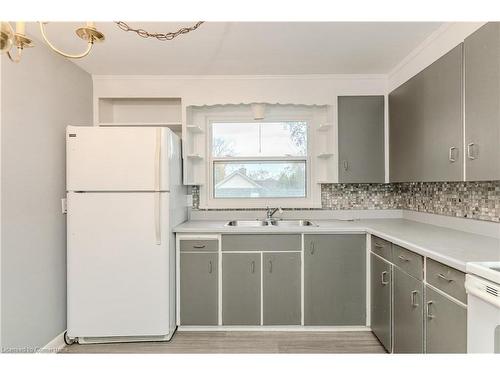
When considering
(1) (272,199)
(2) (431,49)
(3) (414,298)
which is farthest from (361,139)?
(3) (414,298)

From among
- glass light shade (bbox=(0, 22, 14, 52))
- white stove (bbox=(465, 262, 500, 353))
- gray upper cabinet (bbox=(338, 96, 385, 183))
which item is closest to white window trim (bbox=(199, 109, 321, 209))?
gray upper cabinet (bbox=(338, 96, 385, 183))

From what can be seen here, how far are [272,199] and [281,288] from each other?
94cm

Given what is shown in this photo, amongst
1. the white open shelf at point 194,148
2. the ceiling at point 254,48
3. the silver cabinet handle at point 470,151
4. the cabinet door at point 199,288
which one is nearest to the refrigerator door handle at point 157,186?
the cabinet door at point 199,288

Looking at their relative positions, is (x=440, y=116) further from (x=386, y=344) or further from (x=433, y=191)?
(x=386, y=344)

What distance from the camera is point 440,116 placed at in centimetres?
193

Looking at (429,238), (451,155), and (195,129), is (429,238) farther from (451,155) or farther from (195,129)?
(195,129)

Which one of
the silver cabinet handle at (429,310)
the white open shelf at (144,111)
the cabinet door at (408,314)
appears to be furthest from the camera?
the white open shelf at (144,111)

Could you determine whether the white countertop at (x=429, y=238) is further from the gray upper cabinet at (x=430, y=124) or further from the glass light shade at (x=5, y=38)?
the glass light shade at (x=5, y=38)

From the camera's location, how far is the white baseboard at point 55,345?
2.11 meters

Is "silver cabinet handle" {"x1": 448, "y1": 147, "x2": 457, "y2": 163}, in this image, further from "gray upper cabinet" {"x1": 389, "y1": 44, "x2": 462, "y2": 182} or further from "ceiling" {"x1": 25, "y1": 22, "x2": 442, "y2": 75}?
"ceiling" {"x1": 25, "y1": 22, "x2": 442, "y2": 75}

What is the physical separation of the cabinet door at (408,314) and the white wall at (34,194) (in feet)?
8.00

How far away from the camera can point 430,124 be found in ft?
6.77
